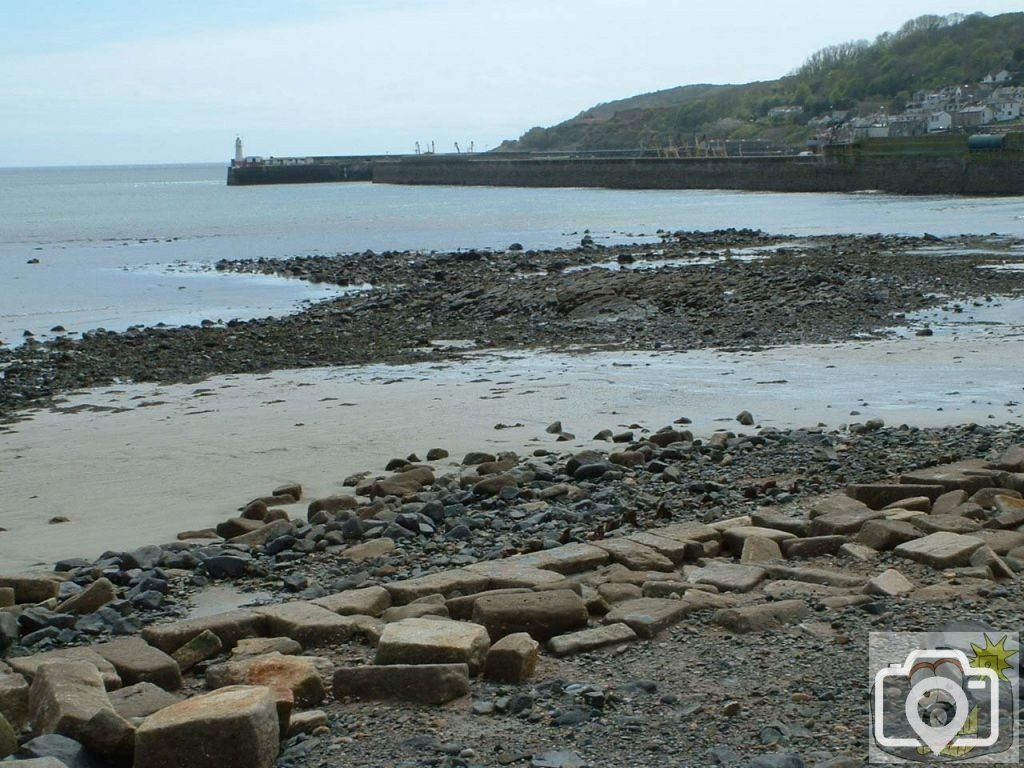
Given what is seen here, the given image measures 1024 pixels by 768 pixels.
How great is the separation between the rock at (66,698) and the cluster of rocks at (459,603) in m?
0.01

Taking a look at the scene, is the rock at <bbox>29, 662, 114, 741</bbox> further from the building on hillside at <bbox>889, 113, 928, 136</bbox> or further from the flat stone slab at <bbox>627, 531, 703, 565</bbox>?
the building on hillside at <bbox>889, 113, 928, 136</bbox>

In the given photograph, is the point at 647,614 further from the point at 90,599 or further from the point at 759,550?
the point at 90,599

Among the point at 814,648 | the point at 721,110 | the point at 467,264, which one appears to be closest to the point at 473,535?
the point at 814,648

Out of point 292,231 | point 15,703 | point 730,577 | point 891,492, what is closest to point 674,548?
point 730,577

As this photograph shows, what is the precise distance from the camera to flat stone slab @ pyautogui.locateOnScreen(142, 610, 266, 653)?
5828 mm

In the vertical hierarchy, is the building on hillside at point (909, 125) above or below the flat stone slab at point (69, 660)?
above

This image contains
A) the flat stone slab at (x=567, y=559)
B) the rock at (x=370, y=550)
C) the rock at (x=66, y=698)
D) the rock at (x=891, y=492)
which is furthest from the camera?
the rock at (x=891, y=492)

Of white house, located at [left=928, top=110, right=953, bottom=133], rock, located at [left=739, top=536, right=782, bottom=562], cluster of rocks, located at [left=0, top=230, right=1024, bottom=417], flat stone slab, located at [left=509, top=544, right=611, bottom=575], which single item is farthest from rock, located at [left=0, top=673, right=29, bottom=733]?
white house, located at [left=928, top=110, right=953, bottom=133]

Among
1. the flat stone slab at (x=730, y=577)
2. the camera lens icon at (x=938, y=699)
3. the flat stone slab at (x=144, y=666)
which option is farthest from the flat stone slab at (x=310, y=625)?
the camera lens icon at (x=938, y=699)

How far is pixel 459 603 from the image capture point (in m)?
6.04

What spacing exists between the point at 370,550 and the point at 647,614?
2371 mm

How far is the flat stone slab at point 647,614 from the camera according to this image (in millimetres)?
5668

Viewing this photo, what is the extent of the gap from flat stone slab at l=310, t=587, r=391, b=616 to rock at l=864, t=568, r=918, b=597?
227 cm

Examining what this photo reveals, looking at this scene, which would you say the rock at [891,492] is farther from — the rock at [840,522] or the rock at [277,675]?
the rock at [277,675]
